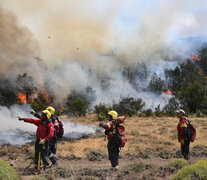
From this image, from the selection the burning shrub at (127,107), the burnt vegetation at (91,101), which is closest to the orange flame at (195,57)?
the burnt vegetation at (91,101)

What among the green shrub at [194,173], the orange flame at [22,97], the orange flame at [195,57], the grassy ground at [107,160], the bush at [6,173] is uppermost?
the orange flame at [195,57]

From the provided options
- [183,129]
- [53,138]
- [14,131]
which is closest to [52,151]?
[53,138]

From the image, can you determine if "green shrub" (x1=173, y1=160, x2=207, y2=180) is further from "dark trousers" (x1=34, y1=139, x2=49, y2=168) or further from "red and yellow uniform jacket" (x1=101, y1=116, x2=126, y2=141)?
"dark trousers" (x1=34, y1=139, x2=49, y2=168)

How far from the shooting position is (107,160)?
30.3 feet

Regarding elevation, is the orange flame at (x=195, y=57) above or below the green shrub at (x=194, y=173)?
above

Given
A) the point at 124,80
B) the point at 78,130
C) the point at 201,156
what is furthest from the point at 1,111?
the point at 124,80

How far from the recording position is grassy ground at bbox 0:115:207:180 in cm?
602

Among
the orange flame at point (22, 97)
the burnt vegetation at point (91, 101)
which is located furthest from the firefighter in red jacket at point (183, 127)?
the orange flame at point (22, 97)

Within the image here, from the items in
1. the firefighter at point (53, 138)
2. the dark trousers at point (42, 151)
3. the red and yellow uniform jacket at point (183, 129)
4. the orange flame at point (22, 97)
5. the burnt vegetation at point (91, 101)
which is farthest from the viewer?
the orange flame at point (22, 97)

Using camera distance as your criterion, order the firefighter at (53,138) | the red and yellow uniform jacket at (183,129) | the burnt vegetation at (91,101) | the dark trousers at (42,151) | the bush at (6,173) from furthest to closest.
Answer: the burnt vegetation at (91,101) < the firefighter at (53,138) < the red and yellow uniform jacket at (183,129) < the dark trousers at (42,151) < the bush at (6,173)

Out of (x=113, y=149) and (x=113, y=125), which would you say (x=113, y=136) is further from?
(x=113, y=149)

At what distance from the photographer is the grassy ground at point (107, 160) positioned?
6020 millimetres

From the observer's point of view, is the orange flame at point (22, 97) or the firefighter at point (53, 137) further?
the orange flame at point (22, 97)

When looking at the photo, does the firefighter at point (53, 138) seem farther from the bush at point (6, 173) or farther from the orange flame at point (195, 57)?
the orange flame at point (195, 57)
